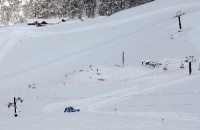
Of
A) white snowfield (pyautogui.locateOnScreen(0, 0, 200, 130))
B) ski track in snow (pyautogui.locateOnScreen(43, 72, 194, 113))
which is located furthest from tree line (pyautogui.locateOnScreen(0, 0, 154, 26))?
ski track in snow (pyautogui.locateOnScreen(43, 72, 194, 113))

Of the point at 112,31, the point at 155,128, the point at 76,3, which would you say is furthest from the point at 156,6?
the point at 155,128

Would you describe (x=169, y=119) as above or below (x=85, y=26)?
below

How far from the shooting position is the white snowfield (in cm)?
3446

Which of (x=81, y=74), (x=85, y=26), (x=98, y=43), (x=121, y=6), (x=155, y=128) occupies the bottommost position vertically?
(x=155, y=128)

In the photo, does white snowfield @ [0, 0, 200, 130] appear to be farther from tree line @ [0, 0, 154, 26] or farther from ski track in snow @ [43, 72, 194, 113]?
tree line @ [0, 0, 154, 26]

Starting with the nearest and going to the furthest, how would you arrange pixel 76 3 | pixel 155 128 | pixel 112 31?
pixel 155 128, pixel 112 31, pixel 76 3

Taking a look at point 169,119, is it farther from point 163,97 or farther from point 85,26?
point 85,26

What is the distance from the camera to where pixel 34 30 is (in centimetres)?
9644

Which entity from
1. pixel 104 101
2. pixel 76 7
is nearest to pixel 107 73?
pixel 104 101

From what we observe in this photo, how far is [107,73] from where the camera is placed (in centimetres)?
5675

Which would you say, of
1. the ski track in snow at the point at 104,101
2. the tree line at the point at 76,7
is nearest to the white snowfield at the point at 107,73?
the ski track in snow at the point at 104,101

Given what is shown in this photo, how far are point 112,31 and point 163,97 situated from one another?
124 feet

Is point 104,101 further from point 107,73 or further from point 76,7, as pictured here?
point 76,7

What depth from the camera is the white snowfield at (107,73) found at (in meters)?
34.5
